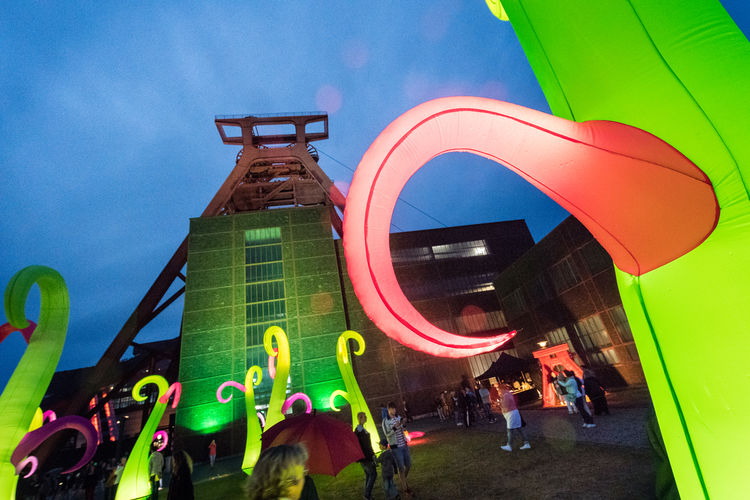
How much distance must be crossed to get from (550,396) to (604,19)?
42.8ft

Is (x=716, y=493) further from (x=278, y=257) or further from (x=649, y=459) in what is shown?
(x=278, y=257)

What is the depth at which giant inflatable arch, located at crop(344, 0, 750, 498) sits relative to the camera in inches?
55.0

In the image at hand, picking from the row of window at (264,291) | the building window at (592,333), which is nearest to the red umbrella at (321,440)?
the building window at (592,333)

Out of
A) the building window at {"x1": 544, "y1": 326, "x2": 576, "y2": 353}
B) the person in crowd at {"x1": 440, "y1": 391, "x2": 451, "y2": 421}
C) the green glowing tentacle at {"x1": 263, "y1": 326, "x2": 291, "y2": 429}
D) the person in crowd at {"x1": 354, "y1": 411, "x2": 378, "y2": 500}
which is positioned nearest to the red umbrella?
the person in crowd at {"x1": 354, "y1": 411, "x2": 378, "y2": 500}

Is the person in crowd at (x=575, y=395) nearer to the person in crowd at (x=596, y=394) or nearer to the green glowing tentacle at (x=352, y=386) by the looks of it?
the person in crowd at (x=596, y=394)

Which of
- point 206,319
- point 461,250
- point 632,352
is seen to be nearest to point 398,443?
point 632,352

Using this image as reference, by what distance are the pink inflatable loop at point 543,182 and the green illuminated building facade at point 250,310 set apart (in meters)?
18.5

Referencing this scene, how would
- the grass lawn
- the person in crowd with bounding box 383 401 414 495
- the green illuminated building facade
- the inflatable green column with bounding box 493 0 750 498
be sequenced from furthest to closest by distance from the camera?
the green illuminated building facade
the person in crowd with bounding box 383 401 414 495
the grass lawn
the inflatable green column with bounding box 493 0 750 498

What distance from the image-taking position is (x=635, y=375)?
11.8m

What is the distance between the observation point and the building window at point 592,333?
1327 cm

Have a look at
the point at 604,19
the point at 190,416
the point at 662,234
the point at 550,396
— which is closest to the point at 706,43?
the point at 604,19

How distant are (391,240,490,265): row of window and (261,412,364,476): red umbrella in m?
20.6

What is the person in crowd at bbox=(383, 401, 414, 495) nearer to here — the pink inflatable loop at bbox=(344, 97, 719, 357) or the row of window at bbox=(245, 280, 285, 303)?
the pink inflatable loop at bbox=(344, 97, 719, 357)

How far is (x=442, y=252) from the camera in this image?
26141 millimetres
